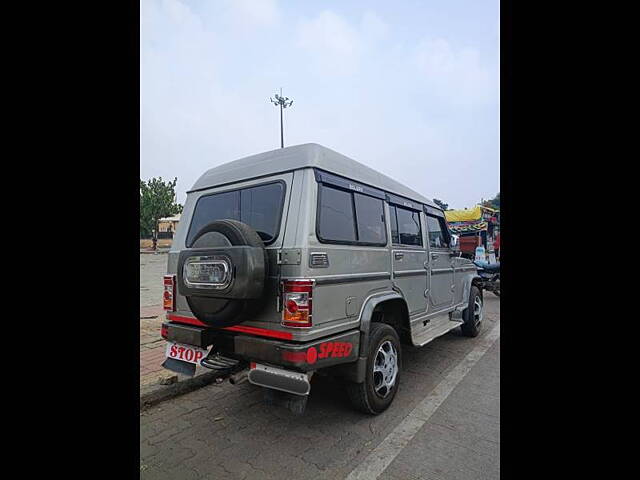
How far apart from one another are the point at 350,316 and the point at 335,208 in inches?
A: 37.4

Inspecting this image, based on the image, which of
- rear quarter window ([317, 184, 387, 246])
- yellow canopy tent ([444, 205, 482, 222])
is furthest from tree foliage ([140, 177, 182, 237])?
rear quarter window ([317, 184, 387, 246])

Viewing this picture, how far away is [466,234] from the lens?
40.7 feet

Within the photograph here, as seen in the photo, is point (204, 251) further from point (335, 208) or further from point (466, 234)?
point (466, 234)

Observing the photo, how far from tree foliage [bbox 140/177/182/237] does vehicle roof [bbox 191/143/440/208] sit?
99.5 ft

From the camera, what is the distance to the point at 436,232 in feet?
16.7

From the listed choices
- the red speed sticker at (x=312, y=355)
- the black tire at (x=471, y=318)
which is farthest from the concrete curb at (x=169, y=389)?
the black tire at (x=471, y=318)

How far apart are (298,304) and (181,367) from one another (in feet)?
4.72

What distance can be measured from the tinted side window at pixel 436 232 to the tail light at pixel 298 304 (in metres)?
2.76

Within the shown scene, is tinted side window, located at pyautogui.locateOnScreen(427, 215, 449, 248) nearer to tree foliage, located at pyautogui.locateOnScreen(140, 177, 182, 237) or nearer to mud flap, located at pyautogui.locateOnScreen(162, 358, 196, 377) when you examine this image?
mud flap, located at pyautogui.locateOnScreen(162, 358, 196, 377)

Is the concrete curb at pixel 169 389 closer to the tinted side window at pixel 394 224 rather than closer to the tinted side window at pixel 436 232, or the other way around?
the tinted side window at pixel 394 224

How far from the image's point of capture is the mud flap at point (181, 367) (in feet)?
10.1
